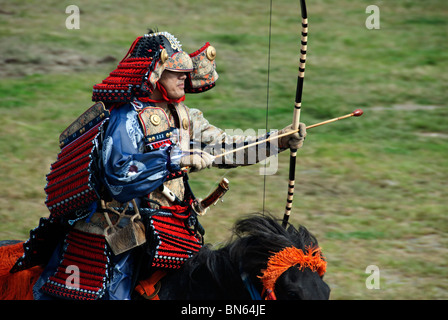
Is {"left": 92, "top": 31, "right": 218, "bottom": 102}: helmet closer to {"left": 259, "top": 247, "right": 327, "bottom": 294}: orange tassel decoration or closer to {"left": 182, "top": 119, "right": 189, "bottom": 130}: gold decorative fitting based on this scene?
{"left": 182, "top": 119, "right": 189, "bottom": 130}: gold decorative fitting

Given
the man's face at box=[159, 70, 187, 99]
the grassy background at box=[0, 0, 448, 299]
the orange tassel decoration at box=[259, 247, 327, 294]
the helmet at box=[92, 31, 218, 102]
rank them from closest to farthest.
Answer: the orange tassel decoration at box=[259, 247, 327, 294]
the helmet at box=[92, 31, 218, 102]
the man's face at box=[159, 70, 187, 99]
the grassy background at box=[0, 0, 448, 299]

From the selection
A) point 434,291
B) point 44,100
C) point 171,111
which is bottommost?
point 434,291

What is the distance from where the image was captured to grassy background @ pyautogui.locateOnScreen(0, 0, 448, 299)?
7238 millimetres

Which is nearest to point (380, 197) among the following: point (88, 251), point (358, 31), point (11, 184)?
point (11, 184)

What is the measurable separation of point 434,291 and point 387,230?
114 centimetres

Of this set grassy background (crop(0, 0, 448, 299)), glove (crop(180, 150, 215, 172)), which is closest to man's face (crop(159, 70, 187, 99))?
glove (crop(180, 150, 215, 172))

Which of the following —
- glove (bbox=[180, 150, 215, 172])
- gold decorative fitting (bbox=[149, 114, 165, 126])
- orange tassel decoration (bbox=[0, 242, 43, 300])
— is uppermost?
gold decorative fitting (bbox=[149, 114, 165, 126])

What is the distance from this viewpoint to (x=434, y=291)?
6.35 metres

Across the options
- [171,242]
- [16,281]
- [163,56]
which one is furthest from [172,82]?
[16,281]

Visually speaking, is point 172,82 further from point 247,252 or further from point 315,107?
point 315,107

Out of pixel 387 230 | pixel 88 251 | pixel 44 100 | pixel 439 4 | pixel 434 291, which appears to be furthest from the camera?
pixel 439 4

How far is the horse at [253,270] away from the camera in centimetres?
403

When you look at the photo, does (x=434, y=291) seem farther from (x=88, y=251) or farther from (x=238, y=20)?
(x=238, y=20)

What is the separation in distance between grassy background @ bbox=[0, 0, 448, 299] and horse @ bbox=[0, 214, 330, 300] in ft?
7.02
